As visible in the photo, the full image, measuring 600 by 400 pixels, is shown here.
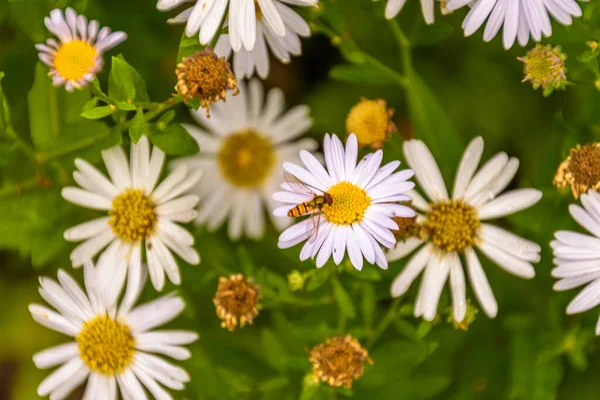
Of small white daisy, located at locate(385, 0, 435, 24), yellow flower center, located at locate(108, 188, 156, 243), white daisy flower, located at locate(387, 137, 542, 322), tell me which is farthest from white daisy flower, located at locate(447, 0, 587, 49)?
yellow flower center, located at locate(108, 188, 156, 243)

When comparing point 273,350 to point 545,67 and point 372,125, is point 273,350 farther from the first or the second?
point 545,67

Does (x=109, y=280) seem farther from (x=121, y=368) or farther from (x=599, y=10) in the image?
(x=599, y=10)

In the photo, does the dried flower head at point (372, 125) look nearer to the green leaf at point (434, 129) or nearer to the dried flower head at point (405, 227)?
the green leaf at point (434, 129)

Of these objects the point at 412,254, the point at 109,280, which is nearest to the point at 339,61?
the point at 412,254

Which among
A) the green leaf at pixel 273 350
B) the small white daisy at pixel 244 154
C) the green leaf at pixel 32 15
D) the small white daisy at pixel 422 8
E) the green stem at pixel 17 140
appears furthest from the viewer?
the small white daisy at pixel 244 154

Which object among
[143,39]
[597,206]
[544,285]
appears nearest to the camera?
[597,206]

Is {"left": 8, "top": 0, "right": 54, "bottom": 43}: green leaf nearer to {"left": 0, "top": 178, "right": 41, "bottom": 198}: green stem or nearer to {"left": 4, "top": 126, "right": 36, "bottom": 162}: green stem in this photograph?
{"left": 4, "top": 126, "right": 36, "bottom": 162}: green stem

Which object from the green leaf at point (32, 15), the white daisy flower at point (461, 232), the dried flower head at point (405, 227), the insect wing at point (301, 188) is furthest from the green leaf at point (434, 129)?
the green leaf at point (32, 15)
